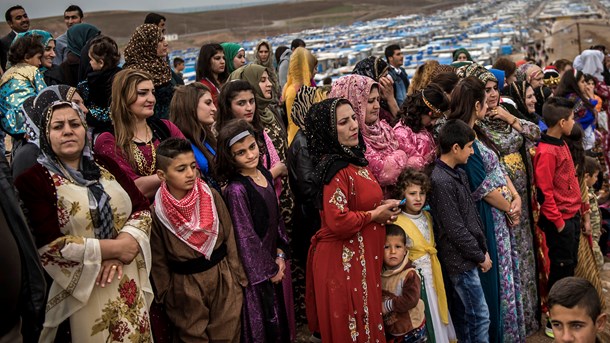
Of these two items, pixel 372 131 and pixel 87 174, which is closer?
pixel 87 174

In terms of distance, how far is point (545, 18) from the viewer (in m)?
66.7

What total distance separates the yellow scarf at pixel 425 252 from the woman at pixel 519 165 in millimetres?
727

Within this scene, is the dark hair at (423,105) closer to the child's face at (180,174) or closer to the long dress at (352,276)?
the long dress at (352,276)

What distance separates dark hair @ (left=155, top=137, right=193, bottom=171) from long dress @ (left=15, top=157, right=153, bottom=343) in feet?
0.84

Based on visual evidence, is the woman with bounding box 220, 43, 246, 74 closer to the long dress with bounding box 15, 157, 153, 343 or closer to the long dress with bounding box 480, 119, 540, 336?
the long dress with bounding box 480, 119, 540, 336

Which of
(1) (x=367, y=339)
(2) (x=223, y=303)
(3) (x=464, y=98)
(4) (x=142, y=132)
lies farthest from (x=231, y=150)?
(3) (x=464, y=98)

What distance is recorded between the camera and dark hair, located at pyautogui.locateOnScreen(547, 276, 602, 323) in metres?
2.32

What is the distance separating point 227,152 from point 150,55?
4.25 feet

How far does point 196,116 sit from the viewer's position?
3.44 meters

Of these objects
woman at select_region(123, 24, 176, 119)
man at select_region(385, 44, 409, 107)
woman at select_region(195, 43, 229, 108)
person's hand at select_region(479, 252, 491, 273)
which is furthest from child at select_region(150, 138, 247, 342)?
man at select_region(385, 44, 409, 107)

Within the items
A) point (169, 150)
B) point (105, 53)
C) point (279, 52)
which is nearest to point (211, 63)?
point (105, 53)

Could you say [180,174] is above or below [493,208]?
above

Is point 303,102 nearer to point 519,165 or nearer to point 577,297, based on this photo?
point 519,165

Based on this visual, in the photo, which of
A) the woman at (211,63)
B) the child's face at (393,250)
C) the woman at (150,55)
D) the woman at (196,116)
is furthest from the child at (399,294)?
the woman at (211,63)
